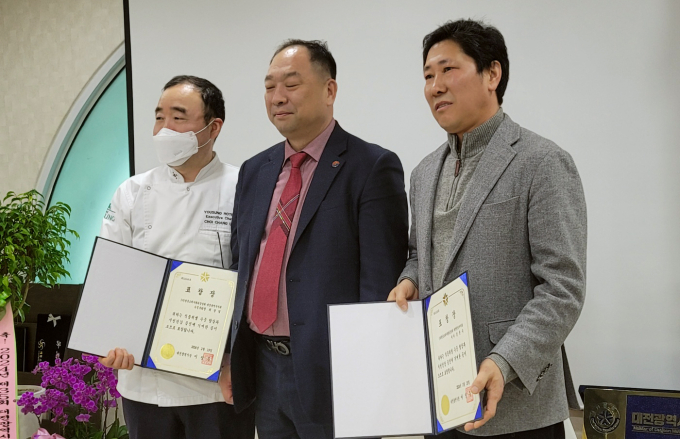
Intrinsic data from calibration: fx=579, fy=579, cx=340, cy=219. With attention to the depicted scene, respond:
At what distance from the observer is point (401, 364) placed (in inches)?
50.1

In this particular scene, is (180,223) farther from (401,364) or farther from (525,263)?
(525,263)

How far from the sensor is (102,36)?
3.71m

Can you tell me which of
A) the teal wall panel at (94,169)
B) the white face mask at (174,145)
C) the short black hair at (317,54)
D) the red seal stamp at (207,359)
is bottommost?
the red seal stamp at (207,359)

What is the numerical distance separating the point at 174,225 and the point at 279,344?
0.62m

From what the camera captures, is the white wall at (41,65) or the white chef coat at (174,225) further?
the white wall at (41,65)

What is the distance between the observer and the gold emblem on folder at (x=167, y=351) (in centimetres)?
178

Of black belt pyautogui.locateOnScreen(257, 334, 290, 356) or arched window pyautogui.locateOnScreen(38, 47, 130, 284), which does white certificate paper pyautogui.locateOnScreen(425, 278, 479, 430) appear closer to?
black belt pyautogui.locateOnScreen(257, 334, 290, 356)

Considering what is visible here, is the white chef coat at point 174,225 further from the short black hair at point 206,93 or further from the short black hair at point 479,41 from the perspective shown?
the short black hair at point 479,41

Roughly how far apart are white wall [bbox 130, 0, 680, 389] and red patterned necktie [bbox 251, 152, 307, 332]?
1316mm

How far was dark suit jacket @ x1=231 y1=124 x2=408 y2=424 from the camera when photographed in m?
1.56

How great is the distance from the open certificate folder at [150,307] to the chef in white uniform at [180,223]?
0.07m

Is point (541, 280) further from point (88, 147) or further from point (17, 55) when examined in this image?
point (17, 55)

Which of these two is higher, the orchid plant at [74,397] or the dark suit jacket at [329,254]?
the dark suit jacket at [329,254]

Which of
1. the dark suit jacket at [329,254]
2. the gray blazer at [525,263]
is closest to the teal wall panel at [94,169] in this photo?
the dark suit jacket at [329,254]
